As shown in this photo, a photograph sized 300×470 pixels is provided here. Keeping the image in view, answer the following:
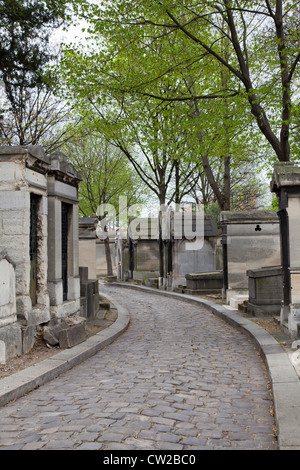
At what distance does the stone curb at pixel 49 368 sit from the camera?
5.14 m

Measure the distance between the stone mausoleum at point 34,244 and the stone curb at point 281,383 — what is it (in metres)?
3.54

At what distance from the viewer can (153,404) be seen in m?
4.64

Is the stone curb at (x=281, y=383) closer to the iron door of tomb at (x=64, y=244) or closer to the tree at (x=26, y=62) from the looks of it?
the iron door of tomb at (x=64, y=244)

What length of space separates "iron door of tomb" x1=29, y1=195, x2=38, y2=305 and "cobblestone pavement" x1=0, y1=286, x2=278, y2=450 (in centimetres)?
155

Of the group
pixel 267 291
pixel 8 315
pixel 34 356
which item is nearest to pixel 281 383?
pixel 34 356

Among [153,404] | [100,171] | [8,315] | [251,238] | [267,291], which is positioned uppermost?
[100,171]

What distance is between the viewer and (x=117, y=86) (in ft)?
45.2

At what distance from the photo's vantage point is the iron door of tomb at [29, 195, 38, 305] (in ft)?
25.4

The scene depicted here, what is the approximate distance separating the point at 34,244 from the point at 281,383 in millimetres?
4661

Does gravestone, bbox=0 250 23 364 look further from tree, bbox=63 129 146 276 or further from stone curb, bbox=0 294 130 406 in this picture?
tree, bbox=63 129 146 276

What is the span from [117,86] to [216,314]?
7370 millimetres

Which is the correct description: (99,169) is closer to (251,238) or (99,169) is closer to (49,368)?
(251,238)

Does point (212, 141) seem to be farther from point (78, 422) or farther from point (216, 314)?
point (78, 422)

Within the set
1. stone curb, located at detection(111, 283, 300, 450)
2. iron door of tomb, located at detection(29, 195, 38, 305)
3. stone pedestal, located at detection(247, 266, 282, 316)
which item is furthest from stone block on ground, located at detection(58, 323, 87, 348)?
stone pedestal, located at detection(247, 266, 282, 316)
